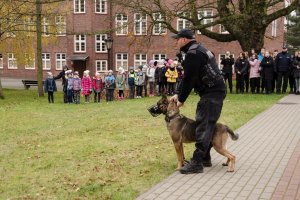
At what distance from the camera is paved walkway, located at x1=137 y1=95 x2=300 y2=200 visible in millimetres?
6582

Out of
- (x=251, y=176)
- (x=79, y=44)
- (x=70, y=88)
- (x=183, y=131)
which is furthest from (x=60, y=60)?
(x=251, y=176)

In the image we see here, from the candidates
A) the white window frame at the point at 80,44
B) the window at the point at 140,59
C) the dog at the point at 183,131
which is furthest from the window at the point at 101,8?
the dog at the point at 183,131

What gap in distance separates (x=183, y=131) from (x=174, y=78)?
16431 millimetres

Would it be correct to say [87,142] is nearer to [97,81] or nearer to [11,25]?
[97,81]

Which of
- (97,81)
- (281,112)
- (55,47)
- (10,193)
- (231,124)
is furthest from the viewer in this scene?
(55,47)

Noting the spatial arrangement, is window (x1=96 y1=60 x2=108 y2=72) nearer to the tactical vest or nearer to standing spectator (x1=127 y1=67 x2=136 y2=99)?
standing spectator (x1=127 y1=67 x2=136 y2=99)

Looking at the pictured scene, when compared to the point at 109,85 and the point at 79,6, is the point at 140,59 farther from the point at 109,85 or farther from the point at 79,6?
the point at 109,85

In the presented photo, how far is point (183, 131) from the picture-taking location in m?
7.99

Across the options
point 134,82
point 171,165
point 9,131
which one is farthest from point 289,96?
point 171,165

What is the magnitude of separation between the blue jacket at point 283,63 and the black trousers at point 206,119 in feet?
51.3

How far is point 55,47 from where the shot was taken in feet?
177

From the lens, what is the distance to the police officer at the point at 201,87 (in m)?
7.54

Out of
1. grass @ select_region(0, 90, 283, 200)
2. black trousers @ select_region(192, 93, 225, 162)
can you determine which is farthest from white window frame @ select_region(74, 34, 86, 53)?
black trousers @ select_region(192, 93, 225, 162)

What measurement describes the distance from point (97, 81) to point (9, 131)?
1028 cm
